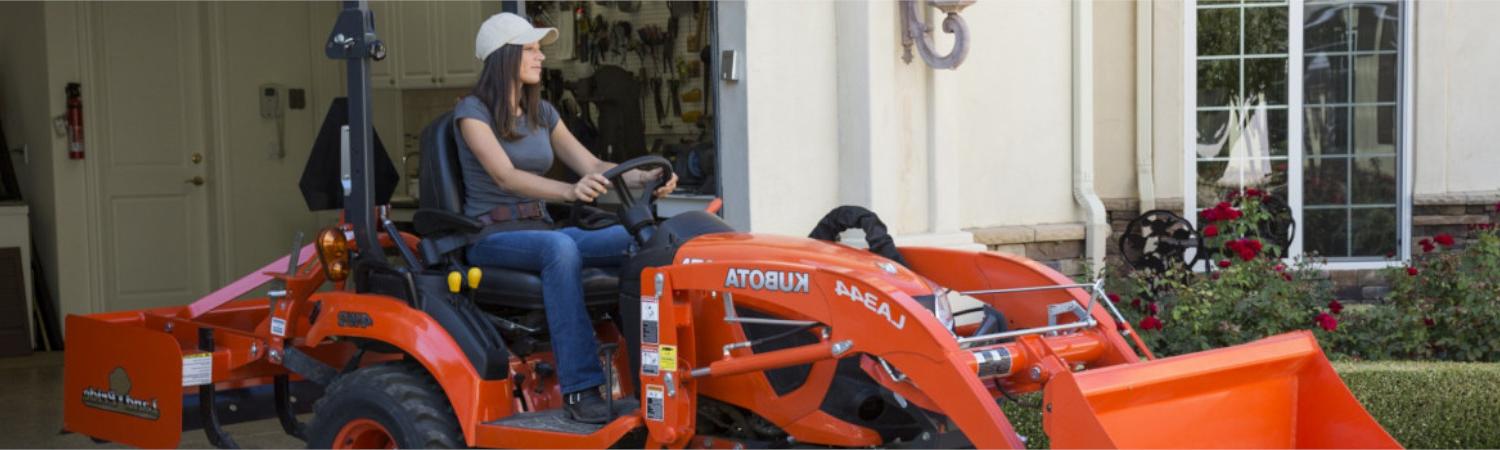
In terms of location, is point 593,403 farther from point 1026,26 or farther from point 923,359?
point 1026,26

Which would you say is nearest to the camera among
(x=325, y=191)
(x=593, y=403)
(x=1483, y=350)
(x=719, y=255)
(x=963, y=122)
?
(x=719, y=255)

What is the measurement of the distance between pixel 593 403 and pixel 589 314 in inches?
13.9

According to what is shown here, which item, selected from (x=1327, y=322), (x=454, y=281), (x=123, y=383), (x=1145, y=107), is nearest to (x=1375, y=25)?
(x=1145, y=107)

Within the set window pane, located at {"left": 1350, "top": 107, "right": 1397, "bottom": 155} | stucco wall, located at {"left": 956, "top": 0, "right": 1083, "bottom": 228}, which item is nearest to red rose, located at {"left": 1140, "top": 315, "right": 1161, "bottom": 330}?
stucco wall, located at {"left": 956, "top": 0, "right": 1083, "bottom": 228}

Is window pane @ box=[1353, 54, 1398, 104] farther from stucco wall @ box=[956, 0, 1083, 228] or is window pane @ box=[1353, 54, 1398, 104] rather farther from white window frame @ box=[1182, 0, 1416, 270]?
stucco wall @ box=[956, 0, 1083, 228]

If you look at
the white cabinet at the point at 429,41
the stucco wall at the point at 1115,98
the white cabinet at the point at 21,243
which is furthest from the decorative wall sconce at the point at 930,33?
the white cabinet at the point at 21,243

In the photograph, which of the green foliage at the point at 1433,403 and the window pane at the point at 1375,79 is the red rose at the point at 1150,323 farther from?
the window pane at the point at 1375,79

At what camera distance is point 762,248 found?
4.53 m

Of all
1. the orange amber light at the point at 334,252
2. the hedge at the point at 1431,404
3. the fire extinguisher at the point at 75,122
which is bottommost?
the hedge at the point at 1431,404

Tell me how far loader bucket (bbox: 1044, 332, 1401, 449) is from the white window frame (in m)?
4.97

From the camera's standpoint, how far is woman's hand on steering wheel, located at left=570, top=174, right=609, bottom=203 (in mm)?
4766

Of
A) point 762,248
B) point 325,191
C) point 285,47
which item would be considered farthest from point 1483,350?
point 285,47

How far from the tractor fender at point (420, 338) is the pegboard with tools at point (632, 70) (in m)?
3.25

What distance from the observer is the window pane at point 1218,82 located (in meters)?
9.40
